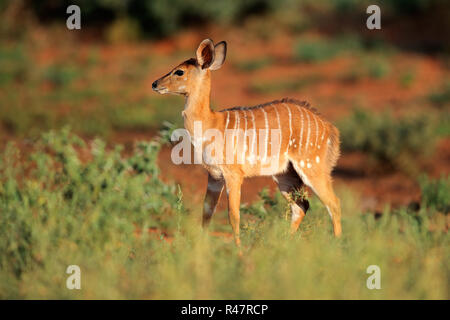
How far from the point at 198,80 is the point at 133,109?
788 centimetres

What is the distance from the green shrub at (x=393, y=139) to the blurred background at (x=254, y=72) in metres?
0.02

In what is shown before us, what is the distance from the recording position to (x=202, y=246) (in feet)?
15.3

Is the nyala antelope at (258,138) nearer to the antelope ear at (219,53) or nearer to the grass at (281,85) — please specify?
the antelope ear at (219,53)

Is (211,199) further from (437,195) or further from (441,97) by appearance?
(441,97)

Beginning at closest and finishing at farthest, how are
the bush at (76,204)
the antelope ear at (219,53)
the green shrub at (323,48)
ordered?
the bush at (76,204) < the antelope ear at (219,53) < the green shrub at (323,48)

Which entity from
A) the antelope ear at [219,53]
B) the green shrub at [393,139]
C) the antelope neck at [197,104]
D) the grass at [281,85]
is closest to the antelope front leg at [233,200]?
the antelope neck at [197,104]

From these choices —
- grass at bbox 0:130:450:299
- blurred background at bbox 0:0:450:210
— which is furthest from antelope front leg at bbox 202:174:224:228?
blurred background at bbox 0:0:450:210

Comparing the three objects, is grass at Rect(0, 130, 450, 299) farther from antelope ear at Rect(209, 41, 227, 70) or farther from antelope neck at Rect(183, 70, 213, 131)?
antelope ear at Rect(209, 41, 227, 70)

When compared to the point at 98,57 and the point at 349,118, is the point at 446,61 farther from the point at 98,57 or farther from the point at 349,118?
the point at 98,57

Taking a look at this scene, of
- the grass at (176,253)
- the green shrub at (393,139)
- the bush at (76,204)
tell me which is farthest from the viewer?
the green shrub at (393,139)

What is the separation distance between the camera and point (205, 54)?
590 cm

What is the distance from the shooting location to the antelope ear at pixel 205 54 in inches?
227

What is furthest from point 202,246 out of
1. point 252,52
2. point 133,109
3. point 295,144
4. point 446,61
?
point 252,52

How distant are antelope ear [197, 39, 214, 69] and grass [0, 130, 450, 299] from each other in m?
1.50
